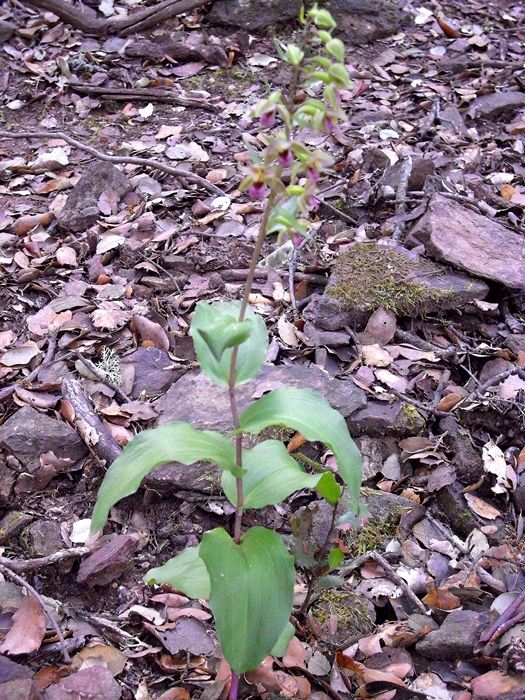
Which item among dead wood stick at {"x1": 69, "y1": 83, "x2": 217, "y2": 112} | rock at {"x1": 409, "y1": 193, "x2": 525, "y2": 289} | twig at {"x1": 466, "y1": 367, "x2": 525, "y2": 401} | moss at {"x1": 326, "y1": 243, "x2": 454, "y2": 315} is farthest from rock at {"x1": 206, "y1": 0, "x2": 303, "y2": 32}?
twig at {"x1": 466, "y1": 367, "x2": 525, "y2": 401}

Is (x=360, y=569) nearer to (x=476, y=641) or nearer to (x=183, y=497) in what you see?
(x=476, y=641)

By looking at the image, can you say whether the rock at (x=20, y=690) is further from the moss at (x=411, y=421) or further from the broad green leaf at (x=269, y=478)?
the moss at (x=411, y=421)

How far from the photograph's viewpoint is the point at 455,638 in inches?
87.0

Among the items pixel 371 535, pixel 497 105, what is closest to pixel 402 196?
pixel 497 105

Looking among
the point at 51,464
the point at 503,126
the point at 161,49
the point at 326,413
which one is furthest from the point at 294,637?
the point at 161,49

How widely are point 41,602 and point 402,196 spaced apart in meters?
3.23

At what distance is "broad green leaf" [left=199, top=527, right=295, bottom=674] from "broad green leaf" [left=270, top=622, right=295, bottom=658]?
0.22m

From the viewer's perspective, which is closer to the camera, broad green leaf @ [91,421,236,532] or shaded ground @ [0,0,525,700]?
broad green leaf @ [91,421,236,532]

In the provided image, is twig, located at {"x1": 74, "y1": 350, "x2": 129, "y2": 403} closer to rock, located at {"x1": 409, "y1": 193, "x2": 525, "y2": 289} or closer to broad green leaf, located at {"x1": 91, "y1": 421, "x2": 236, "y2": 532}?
broad green leaf, located at {"x1": 91, "y1": 421, "x2": 236, "y2": 532}

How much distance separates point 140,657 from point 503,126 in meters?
5.04

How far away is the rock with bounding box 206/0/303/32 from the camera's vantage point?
6.54 metres

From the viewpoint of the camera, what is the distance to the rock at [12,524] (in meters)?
2.55

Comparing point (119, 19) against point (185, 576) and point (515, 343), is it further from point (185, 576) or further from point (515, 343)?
point (185, 576)

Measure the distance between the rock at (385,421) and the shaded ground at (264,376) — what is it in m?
0.01
